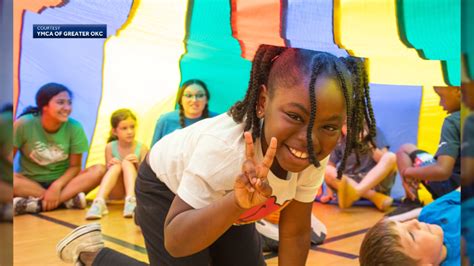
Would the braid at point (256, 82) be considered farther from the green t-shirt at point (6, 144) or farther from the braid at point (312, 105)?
the green t-shirt at point (6, 144)

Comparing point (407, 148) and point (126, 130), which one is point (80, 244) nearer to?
point (126, 130)

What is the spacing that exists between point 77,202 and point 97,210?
0.20m

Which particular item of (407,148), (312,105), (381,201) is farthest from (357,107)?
(407,148)

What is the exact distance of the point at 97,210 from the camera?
1.90m

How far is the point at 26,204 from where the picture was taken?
194 centimetres

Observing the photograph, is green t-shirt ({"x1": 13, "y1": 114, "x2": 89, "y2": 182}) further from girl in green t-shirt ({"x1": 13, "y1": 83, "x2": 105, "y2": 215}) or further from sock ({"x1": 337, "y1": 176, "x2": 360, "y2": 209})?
sock ({"x1": 337, "y1": 176, "x2": 360, "y2": 209})

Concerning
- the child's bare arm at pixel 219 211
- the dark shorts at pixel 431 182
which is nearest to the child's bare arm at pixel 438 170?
the dark shorts at pixel 431 182

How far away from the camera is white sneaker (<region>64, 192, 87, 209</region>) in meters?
2.05

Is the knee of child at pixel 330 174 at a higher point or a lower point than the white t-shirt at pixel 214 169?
lower

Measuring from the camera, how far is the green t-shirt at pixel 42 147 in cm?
206

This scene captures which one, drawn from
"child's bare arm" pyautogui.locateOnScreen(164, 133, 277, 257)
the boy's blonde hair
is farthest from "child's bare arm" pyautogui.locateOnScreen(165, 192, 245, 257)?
the boy's blonde hair

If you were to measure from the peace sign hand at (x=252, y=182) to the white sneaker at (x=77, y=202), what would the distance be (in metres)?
1.61

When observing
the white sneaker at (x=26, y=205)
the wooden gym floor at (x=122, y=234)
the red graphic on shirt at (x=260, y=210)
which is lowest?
the wooden gym floor at (x=122, y=234)

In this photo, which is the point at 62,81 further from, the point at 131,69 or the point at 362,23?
the point at 362,23
